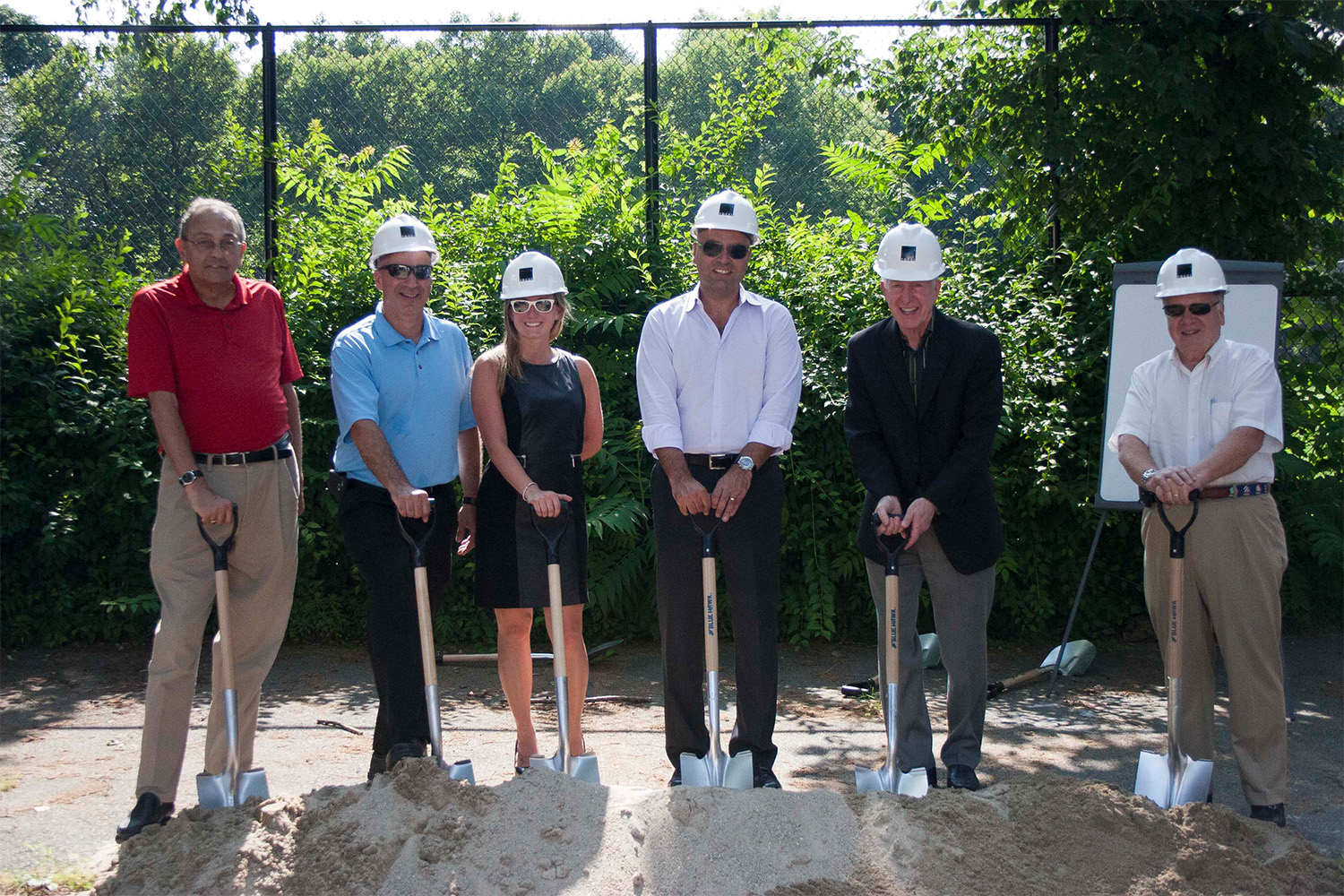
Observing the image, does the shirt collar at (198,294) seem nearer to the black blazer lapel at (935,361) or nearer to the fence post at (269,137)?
the black blazer lapel at (935,361)

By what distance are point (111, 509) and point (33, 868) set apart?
135 inches

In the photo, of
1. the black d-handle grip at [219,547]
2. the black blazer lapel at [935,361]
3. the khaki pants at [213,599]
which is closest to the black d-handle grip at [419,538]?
the khaki pants at [213,599]

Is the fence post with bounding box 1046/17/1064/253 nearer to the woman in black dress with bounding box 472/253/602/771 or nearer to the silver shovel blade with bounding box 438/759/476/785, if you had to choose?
the woman in black dress with bounding box 472/253/602/771

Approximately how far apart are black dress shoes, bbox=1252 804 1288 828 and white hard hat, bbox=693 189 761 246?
2.69 meters

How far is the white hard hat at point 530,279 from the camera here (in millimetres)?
4281

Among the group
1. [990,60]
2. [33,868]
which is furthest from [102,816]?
[990,60]

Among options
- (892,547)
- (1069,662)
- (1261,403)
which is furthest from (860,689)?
(1261,403)

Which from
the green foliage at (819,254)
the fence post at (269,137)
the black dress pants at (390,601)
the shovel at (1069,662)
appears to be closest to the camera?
the black dress pants at (390,601)

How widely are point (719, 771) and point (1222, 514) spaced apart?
6.54ft

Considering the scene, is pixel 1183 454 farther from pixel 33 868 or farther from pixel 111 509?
pixel 111 509

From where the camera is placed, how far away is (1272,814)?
393cm

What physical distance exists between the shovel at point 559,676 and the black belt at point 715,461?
0.55m

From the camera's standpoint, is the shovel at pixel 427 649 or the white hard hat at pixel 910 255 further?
the white hard hat at pixel 910 255

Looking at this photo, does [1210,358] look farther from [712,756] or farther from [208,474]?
[208,474]
